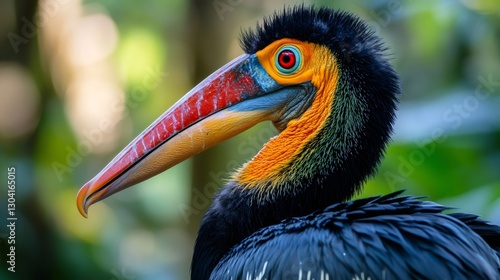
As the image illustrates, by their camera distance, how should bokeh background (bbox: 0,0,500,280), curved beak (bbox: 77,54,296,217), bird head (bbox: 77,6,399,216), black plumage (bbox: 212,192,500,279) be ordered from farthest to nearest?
bokeh background (bbox: 0,0,500,280) → curved beak (bbox: 77,54,296,217) → bird head (bbox: 77,6,399,216) → black plumage (bbox: 212,192,500,279)

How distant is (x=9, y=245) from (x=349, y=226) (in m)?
3.34

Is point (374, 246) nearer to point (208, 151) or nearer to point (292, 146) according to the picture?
point (292, 146)

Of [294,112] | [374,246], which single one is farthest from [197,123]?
[374,246]

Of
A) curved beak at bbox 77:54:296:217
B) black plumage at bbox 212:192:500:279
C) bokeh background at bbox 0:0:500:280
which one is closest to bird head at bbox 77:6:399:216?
curved beak at bbox 77:54:296:217

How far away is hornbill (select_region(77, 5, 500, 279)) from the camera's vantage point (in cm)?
289

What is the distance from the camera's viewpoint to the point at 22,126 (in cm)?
563

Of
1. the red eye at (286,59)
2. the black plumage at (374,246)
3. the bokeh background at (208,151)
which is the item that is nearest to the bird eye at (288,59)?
the red eye at (286,59)

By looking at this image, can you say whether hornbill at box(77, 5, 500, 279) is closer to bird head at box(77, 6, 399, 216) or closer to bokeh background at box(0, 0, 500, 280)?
bird head at box(77, 6, 399, 216)

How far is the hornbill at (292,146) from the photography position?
114 inches

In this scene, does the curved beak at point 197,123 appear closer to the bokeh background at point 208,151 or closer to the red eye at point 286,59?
the red eye at point 286,59

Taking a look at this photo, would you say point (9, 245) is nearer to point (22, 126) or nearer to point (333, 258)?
point (22, 126)

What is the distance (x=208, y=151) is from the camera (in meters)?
5.62

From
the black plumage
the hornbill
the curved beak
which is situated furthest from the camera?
the curved beak

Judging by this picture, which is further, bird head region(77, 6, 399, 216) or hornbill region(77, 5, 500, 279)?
bird head region(77, 6, 399, 216)
